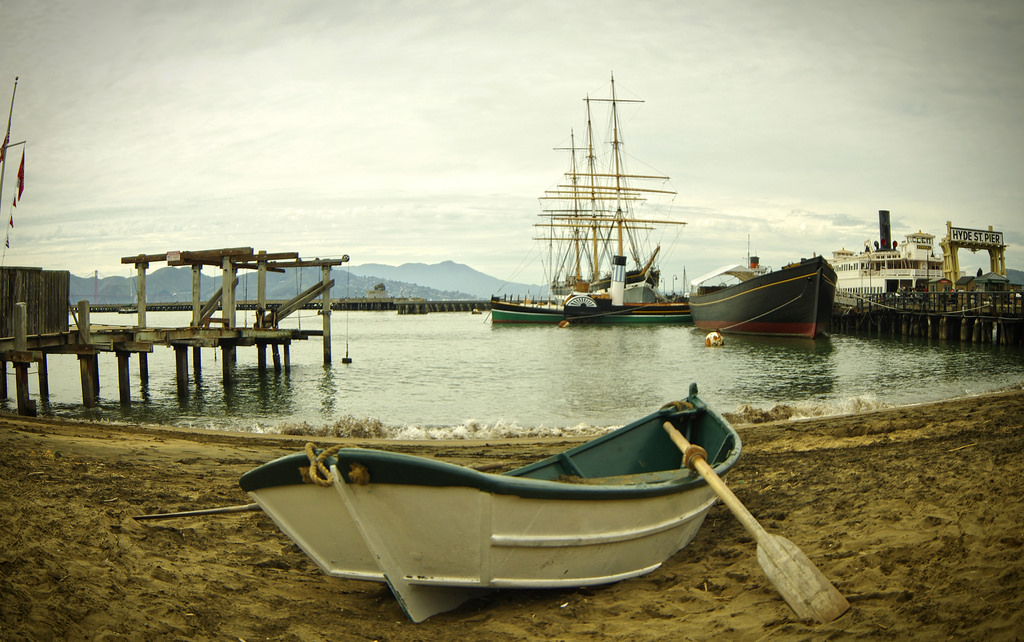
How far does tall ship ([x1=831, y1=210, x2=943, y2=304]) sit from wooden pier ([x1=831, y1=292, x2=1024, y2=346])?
12.3 feet

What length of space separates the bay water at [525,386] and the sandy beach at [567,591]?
6928 millimetres

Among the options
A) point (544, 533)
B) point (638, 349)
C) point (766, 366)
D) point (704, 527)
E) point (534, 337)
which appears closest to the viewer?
point (544, 533)

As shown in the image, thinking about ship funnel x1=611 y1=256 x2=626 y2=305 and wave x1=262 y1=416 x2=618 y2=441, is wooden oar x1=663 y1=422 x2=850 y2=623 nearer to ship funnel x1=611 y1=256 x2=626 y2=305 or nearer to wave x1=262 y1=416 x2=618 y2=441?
wave x1=262 y1=416 x2=618 y2=441

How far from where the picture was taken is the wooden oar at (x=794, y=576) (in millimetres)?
4305

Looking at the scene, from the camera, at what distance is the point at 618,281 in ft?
218

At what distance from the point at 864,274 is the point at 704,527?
192 ft

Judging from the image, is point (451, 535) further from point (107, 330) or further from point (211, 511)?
point (107, 330)

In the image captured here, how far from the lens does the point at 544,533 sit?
181 inches

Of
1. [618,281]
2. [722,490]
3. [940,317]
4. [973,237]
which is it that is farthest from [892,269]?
[722,490]

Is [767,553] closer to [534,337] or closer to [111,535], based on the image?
[111,535]

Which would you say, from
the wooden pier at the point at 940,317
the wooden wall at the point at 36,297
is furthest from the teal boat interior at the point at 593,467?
the wooden pier at the point at 940,317

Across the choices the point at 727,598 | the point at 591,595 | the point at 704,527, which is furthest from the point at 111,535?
the point at 704,527

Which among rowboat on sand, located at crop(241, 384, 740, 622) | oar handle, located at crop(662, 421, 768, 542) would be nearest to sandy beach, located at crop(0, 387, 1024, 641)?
rowboat on sand, located at crop(241, 384, 740, 622)

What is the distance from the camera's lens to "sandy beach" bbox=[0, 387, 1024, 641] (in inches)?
157
